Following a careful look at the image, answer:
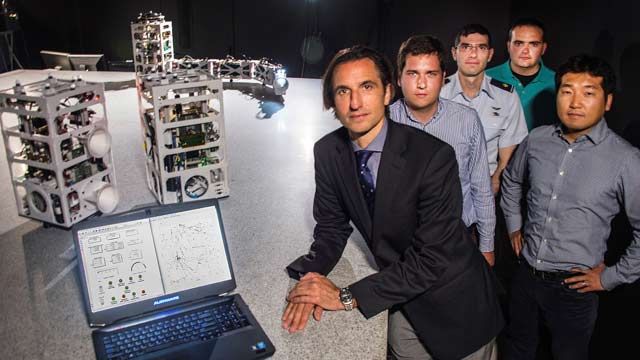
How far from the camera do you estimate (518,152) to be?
2.04m

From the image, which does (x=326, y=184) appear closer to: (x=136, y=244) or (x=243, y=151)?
(x=136, y=244)

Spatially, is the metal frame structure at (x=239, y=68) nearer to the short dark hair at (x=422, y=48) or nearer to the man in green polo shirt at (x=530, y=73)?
the man in green polo shirt at (x=530, y=73)

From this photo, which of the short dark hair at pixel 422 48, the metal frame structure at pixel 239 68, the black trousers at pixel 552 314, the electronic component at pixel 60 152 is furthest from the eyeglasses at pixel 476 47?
the metal frame structure at pixel 239 68

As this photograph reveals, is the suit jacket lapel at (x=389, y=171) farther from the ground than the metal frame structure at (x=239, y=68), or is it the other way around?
the suit jacket lapel at (x=389, y=171)

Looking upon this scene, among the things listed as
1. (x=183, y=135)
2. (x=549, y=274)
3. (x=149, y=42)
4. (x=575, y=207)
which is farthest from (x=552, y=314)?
(x=149, y=42)

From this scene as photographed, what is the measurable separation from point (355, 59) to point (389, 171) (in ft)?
0.92

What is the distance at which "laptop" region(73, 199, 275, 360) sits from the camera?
1337 millimetres

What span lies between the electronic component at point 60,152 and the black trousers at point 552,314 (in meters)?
1.54

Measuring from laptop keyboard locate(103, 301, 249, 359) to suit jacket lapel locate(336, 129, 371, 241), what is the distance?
0.39 metres

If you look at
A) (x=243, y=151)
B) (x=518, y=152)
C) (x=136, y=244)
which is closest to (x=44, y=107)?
(x=136, y=244)

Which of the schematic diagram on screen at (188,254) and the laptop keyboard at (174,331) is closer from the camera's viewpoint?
the laptop keyboard at (174,331)

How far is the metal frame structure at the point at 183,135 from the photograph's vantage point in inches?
84.5

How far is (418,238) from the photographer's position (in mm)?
1380

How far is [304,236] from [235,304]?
628 millimetres
